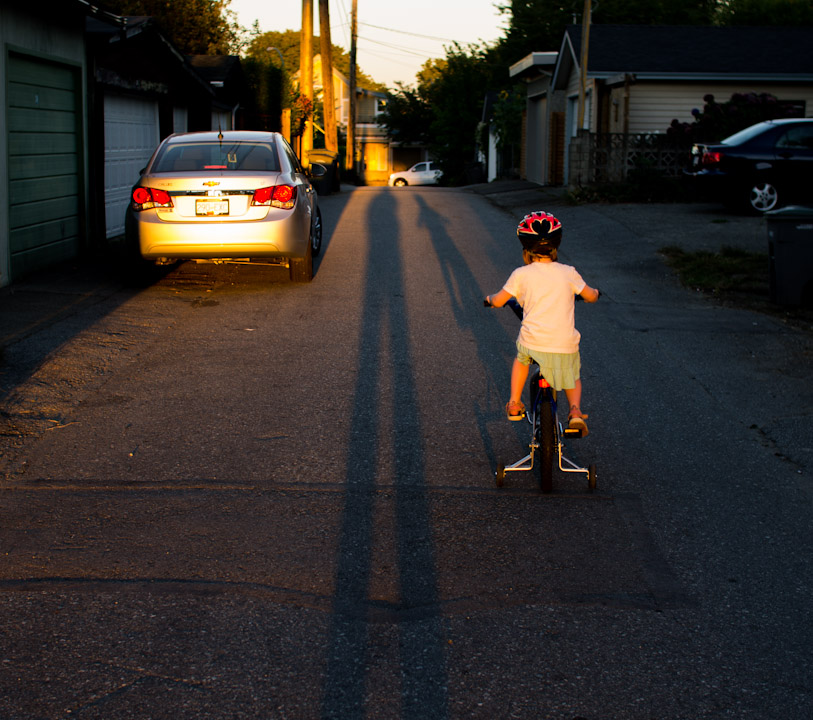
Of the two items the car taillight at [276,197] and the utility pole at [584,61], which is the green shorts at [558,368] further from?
the utility pole at [584,61]

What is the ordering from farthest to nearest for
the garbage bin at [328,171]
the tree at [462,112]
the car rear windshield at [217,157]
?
the tree at [462,112]
the garbage bin at [328,171]
the car rear windshield at [217,157]

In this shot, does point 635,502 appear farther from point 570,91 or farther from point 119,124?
point 570,91

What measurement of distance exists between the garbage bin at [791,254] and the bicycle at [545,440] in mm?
5999

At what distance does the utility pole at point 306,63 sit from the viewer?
30.5 meters

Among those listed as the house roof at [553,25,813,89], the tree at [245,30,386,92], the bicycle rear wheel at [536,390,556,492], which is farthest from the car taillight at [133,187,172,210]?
the tree at [245,30,386,92]

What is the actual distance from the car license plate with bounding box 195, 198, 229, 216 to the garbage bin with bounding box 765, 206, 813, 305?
18.6ft

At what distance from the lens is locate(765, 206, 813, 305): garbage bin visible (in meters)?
10.2

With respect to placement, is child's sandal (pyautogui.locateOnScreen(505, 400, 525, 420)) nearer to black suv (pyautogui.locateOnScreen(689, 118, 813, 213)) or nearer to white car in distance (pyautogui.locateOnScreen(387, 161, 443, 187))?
black suv (pyautogui.locateOnScreen(689, 118, 813, 213))

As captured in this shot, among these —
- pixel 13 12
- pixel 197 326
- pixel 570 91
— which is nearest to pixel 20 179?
pixel 13 12

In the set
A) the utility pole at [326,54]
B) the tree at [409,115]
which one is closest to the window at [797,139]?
the utility pole at [326,54]

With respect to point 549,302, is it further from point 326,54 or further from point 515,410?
point 326,54

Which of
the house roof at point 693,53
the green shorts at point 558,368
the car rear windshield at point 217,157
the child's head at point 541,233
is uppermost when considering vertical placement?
the house roof at point 693,53

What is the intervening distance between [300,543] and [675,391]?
12.2ft

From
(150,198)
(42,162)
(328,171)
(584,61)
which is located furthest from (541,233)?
(328,171)
